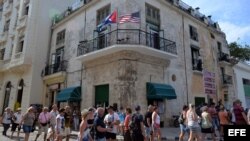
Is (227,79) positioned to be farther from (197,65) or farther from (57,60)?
(57,60)

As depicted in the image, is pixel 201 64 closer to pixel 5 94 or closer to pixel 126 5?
pixel 126 5

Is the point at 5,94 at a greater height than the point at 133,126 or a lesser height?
greater

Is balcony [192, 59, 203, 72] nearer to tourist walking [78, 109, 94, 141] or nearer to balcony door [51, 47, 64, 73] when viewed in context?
balcony door [51, 47, 64, 73]

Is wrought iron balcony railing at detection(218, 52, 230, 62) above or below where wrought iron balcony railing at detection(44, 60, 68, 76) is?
above

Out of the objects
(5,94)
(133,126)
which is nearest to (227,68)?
(133,126)

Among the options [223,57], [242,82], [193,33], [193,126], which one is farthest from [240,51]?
[193,126]

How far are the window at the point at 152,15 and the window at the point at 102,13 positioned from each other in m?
2.71

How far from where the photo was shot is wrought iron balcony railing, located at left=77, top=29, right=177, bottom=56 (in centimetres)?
1418

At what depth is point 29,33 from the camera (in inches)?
809

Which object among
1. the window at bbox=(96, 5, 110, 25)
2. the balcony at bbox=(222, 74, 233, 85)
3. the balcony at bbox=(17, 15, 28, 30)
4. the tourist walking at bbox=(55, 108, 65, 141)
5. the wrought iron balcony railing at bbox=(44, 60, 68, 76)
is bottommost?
the tourist walking at bbox=(55, 108, 65, 141)

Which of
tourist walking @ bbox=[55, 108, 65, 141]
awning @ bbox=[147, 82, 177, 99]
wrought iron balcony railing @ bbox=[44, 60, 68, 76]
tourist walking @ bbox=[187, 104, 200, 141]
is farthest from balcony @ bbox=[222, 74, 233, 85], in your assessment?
tourist walking @ bbox=[55, 108, 65, 141]

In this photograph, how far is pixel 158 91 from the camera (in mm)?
13867

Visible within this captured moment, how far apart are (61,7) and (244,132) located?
836 inches

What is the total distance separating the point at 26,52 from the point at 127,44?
34.1ft
